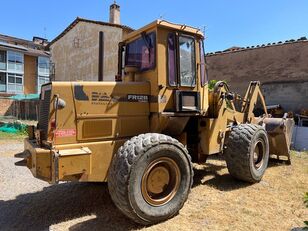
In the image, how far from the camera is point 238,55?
19766mm

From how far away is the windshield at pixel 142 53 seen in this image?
19.2ft

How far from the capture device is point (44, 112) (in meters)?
5.28

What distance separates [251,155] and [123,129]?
111 inches

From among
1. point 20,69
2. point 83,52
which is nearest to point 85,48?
point 83,52

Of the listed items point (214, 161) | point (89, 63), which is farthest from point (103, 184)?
point (89, 63)

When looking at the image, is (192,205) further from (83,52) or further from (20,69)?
(20,69)

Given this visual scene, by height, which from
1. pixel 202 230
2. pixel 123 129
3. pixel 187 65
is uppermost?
pixel 187 65

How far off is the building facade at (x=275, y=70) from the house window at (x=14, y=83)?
1184 inches

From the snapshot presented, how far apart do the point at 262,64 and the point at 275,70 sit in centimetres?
87

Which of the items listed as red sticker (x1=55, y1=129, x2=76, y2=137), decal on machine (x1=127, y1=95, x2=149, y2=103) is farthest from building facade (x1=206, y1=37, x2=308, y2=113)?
red sticker (x1=55, y1=129, x2=76, y2=137)

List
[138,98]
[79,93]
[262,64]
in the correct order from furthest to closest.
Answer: [262,64]
[138,98]
[79,93]

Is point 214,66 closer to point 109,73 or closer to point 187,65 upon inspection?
point 109,73

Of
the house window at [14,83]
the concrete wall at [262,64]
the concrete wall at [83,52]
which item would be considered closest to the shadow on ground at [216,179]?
the concrete wall at [262,64]

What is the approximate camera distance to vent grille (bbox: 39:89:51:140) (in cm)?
510
